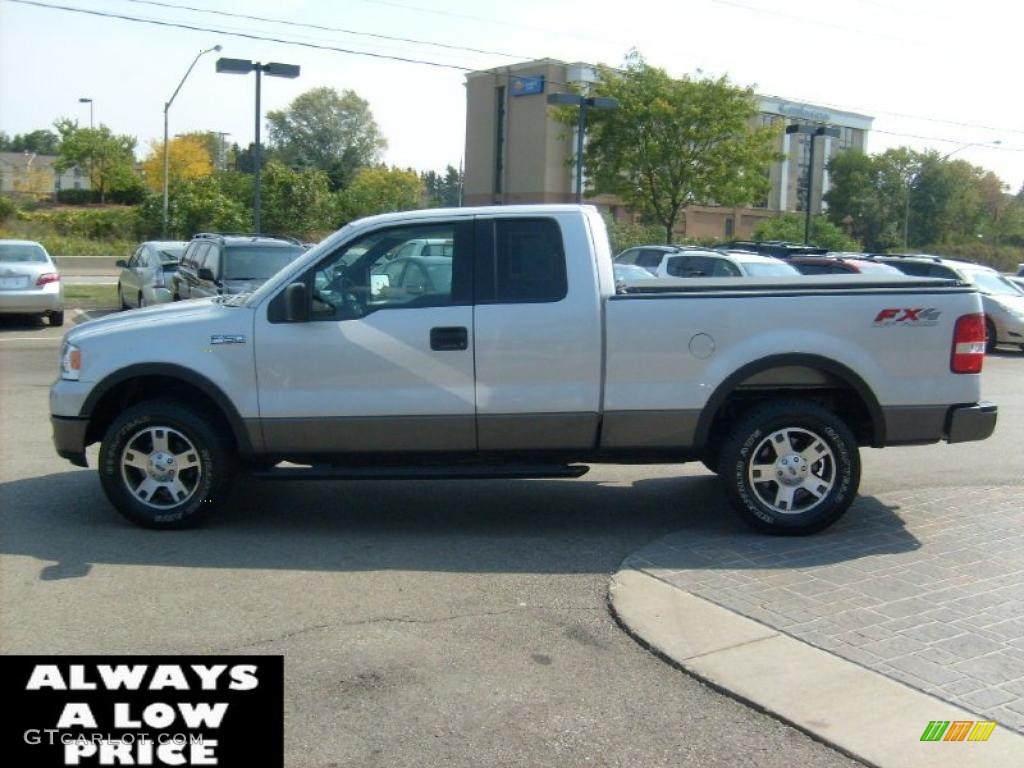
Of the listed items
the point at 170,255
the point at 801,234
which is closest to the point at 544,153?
the point at 801,234

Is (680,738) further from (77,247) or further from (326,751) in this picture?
(77,247)

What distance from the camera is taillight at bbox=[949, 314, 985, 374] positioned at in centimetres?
686

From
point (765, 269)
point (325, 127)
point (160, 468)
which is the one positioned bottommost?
point (160, 468)

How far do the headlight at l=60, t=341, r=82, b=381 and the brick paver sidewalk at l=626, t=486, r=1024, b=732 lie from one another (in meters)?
3.66

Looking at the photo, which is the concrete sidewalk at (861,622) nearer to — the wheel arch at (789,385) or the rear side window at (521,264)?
the wheel arch at (789,385)

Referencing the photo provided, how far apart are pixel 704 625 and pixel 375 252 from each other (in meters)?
3.08

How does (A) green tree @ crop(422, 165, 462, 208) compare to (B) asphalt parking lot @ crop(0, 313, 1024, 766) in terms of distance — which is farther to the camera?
(A) green tree @ crop(422, 165, 462, 208)

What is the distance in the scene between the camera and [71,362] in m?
7.04

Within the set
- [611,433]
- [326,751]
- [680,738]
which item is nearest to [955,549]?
[611,433]

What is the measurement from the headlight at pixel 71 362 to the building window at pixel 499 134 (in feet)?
216

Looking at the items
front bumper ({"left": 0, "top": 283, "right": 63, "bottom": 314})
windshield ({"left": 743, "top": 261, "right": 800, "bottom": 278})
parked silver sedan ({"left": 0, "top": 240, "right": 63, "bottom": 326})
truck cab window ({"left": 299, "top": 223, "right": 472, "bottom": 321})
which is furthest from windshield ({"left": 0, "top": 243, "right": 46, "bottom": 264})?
truck cab window ({"left": 299, "top": 223, "right": 472, "bottom": 321})

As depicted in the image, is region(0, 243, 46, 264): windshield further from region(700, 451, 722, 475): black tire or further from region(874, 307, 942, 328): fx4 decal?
region(874, 307, 942, 328): fx4 decal

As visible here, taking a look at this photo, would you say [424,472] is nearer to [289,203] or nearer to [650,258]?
[650,258]

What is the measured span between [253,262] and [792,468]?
10080mm
